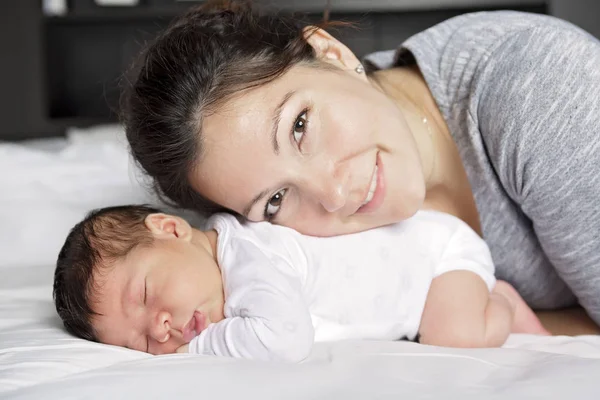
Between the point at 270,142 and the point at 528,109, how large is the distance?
416mm

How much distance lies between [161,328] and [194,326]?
6 centimetres

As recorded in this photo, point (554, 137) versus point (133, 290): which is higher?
point (554, 137)

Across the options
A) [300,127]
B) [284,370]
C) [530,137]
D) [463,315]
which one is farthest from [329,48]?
[284,370]

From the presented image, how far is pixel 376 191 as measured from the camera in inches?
50.0

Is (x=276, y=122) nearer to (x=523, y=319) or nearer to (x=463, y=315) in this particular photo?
(x=463, y=315)

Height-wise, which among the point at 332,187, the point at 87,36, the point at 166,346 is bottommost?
the point at 87,36

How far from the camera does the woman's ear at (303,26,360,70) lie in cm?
136

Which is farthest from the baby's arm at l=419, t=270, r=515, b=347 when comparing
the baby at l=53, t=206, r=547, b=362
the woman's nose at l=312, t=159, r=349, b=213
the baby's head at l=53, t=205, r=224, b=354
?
the baby's head at l=53, t=205, r=224, b=354

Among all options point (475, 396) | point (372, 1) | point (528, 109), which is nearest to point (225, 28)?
point (528, 109)

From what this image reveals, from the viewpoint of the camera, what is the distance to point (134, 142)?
1380 millimetres

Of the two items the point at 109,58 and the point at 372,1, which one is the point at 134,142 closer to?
the point at 372,1

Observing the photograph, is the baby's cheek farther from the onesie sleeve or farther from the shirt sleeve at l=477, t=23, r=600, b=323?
the shirt sleeve at l=477, t=23, r=600, b=323

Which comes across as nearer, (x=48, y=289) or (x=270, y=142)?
(x=270, y=142)

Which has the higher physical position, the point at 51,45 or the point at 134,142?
the point at 134,142
